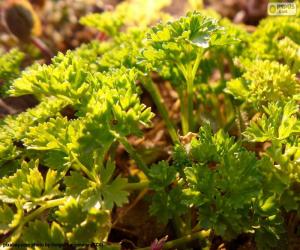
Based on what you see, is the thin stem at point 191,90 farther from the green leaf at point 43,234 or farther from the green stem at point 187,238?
the green leaf at point 43,234

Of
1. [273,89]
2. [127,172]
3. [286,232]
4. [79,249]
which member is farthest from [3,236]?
[273,89]

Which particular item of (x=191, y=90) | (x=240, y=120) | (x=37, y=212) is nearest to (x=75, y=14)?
(x=191, y=90)

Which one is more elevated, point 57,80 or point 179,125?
point 57,80

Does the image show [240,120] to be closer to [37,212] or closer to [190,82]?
[190,82]

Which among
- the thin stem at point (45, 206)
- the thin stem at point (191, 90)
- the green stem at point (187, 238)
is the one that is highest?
Answer: the thin stem at point (191, 90)

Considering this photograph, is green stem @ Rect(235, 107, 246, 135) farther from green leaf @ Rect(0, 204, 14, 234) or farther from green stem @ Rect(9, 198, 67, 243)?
green leaf @ Rect(0, 204, 14, 234)

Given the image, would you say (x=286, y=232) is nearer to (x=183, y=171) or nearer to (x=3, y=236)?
(x=183, y=171)

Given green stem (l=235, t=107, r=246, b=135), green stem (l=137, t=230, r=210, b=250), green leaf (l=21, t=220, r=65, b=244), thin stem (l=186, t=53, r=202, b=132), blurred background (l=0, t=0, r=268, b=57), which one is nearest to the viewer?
green leaf (l=21, t=220, r=65, b=244)

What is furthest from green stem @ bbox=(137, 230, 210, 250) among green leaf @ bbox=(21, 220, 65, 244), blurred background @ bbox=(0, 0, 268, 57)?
blurred background @ bbox=(0, 0, 268, 57)

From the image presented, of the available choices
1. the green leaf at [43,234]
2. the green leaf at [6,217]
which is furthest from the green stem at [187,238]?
the green leaf at [6,217]

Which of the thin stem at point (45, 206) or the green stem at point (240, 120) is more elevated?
the thin stem at point (45, 206)

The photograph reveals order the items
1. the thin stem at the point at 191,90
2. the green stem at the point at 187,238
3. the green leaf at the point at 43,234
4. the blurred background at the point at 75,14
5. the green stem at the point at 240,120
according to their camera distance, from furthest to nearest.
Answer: the blurred background at the point at 75,14
the green stem at the point at 240,120
the thin stem at the point at 191,90
the green stem at the point at 187,238
the green leaf at the point at 43,234
